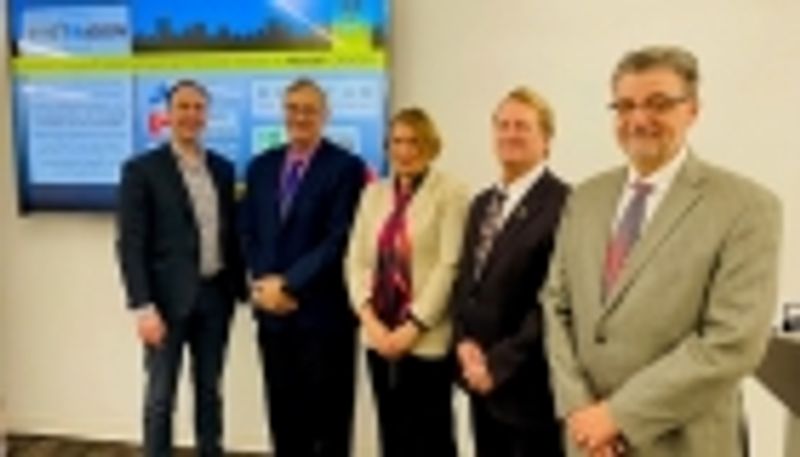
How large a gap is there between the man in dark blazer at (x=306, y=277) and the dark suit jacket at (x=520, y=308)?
71 centimetres

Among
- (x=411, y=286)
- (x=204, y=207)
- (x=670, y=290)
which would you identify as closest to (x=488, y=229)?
(x=411, y=286)

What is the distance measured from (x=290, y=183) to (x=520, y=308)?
3.32 feet

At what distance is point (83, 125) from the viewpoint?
389cm

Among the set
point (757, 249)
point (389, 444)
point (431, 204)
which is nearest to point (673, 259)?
point (757, 249)

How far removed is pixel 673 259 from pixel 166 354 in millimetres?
1979

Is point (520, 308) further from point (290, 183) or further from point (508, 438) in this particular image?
point (290, 183)

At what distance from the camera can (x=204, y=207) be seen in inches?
123

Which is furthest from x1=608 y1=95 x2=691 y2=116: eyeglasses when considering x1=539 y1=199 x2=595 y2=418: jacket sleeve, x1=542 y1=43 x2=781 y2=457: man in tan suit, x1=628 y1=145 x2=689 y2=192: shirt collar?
x1=539 y1=199 x2=595 y2=418: jacket sleeve

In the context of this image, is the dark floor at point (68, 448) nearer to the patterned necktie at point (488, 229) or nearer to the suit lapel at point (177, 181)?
the suit lapel at point (177, 181)

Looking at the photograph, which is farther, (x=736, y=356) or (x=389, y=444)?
(x=389, y=444)

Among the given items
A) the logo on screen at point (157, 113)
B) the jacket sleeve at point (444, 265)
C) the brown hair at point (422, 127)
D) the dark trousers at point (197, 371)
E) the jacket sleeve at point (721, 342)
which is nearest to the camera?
the jacket sleeve at point (721, 342)

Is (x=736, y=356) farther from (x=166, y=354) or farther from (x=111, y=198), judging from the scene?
(x=111, y=198)

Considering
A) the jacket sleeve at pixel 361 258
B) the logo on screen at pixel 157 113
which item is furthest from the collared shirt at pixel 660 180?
the logo on screen at pixel 157 113

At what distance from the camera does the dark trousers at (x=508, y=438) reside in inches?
91.4
